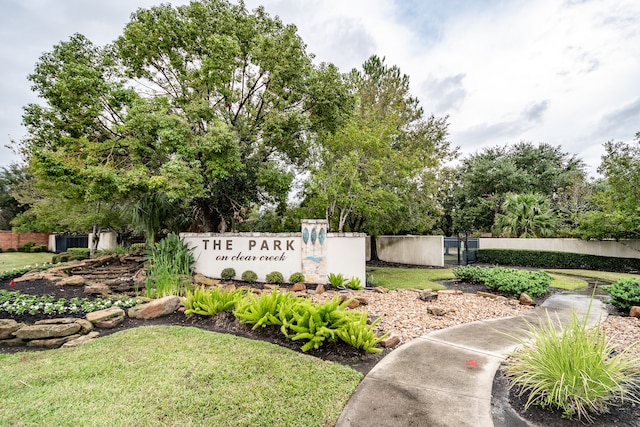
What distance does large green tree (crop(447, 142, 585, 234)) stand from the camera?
2088 centimetres

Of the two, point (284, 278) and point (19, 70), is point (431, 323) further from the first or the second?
point (19, 70)

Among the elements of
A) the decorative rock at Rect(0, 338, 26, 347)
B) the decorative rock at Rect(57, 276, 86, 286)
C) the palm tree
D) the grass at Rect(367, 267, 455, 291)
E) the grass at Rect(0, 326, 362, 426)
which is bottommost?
the grass at Rect(367, 267, 455, 291)

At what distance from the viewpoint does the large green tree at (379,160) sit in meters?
9.14

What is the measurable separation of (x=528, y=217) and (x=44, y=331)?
19.0 meters

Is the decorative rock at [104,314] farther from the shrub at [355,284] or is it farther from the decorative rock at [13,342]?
the shrub at [355,284]

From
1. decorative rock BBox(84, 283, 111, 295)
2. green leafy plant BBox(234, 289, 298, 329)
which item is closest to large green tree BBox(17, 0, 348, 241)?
decorative rock BBox(84, 283, 111, 295)

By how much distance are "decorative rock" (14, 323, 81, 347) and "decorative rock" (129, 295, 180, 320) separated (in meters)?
0.88

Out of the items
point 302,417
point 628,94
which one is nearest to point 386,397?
point 302,417

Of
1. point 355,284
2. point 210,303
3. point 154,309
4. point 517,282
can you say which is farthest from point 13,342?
point 517,282

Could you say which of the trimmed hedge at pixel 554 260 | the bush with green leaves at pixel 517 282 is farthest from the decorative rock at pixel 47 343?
the trimmed hedge at pixel 554 260

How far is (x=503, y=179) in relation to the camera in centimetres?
2083

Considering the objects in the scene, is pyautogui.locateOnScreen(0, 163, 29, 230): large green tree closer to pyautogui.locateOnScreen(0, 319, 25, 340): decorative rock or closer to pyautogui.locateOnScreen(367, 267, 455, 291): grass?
pyautogui.locateOnScreen(0, 319, 25, 340): decorative rock

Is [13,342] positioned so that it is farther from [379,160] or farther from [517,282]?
[517,282]

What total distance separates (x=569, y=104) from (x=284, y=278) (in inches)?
455
